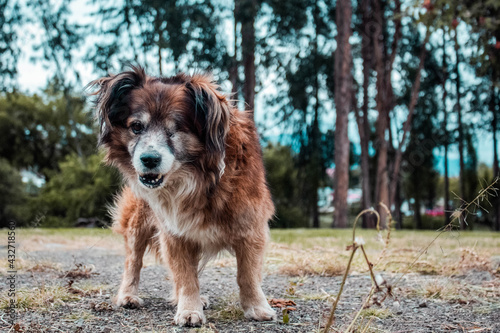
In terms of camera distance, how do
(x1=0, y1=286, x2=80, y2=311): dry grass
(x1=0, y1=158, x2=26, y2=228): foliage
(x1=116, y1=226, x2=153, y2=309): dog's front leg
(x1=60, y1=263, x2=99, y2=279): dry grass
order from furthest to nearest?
(x1=0, y1=158, x2=26, y2=228): foliage < (x1=60, y1=263, x2=99, y2=279): dry grass < (x1=116, y1=226, x2=153, y2=309): dog's front leg < (x1=0, y1=286, x2=80, y2=311): dry grass

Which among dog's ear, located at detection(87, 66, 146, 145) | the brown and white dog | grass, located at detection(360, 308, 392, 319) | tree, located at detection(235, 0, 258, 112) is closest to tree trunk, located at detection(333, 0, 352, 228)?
tree, located at detection(235, 0, 258, 112)

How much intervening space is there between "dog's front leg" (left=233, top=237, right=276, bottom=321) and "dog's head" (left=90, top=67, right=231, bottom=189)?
1.72 feet

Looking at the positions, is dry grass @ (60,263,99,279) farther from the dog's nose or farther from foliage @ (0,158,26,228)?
foliage @ (0,158,26,228)

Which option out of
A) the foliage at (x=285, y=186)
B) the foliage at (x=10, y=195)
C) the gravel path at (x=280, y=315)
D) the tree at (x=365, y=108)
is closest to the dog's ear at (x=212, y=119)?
the gravel path at (x=280, y=315)

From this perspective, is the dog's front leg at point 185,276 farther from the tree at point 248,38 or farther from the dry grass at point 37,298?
the tree at point 248,38

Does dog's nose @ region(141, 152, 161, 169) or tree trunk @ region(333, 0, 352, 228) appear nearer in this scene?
dog's nose @ region(141, 152, 161, 169)

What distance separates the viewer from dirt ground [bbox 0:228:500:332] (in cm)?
312

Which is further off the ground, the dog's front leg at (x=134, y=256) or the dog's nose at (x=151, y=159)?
the dog's nose at (x=151, y=159)

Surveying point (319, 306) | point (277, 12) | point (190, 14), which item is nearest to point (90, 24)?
point (190, 14)

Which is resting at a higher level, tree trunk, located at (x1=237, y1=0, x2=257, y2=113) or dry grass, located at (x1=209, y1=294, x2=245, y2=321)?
tree trunk, located at (x1=237, y1=0, x2=257, y2=113)

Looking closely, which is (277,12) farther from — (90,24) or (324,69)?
(90,24)

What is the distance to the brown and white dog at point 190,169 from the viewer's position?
3312 millimetres

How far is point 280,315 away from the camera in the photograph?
11.7 ft

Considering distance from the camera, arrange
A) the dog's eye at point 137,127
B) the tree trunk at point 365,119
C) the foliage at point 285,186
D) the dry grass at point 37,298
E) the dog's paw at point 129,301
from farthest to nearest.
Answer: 1. the foliage at point 285,186
2. the tree trunk at point 365,119
3. the dog's paw at point 129,301
4. the dry grass at point 37,298
5. the dog's eye at point 137,127
